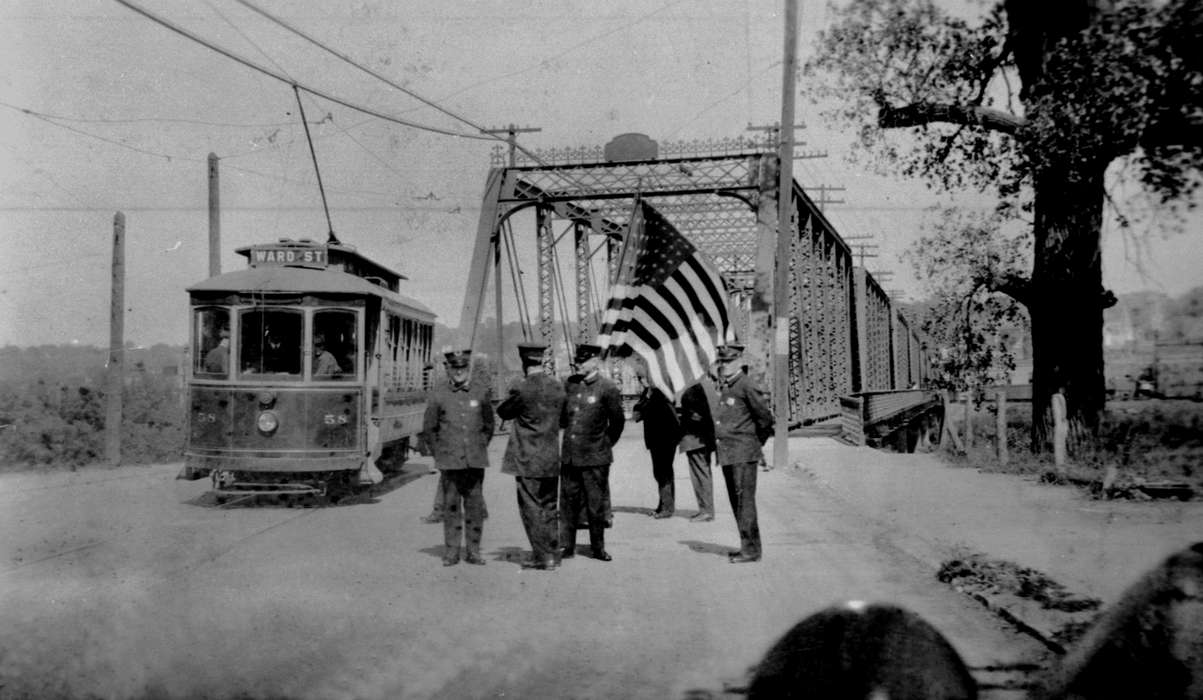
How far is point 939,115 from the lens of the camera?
10297 millimetres

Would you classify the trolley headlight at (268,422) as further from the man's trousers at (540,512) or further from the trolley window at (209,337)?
the man's trousers at (540,512)

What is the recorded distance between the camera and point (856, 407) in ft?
62.2

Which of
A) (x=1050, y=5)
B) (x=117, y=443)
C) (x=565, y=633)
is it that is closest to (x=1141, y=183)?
(x=1050, y=5)

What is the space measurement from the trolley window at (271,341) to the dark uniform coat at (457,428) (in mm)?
4126

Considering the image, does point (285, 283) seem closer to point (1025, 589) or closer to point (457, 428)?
point (457, 428)

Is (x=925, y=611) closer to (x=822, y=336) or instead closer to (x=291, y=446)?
(x=291, y=446)

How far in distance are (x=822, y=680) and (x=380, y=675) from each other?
2.87 m

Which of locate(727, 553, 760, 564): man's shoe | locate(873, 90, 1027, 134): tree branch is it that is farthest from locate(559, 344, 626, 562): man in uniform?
locate(873, 90, 1027, 134): tree branch

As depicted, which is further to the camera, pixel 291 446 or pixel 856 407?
pixel 856 407

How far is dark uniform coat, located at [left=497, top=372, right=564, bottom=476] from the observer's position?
23.6 ft

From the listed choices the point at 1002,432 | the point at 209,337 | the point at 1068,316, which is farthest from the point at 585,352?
the point at 1002,432

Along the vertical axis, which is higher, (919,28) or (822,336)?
(919,28)

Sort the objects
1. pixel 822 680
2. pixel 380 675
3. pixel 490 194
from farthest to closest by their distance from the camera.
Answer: pixel 490 194
pixel 380 675
pixel 822 680

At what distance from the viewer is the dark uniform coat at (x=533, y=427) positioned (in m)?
7.20
